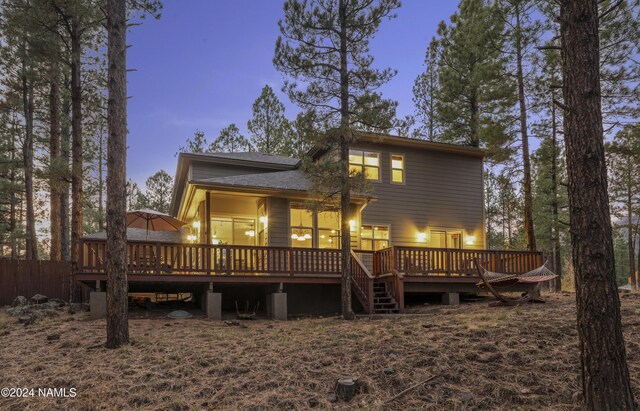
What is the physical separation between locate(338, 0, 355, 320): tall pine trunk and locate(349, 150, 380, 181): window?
5305 millimetres

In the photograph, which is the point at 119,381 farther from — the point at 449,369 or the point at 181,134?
the point at 181,134

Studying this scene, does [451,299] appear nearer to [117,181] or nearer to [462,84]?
[117,181]

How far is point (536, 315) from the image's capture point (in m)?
7.88

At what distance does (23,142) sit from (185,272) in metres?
15.7

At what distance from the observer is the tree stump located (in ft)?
16.7

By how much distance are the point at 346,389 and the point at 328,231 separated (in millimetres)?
10050

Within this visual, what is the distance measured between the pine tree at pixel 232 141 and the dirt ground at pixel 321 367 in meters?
20.9

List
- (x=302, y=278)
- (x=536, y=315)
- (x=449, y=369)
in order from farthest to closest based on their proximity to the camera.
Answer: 1. (x=302, y=278)
2. (x=536, y=315)
3. (x=449, y=369)

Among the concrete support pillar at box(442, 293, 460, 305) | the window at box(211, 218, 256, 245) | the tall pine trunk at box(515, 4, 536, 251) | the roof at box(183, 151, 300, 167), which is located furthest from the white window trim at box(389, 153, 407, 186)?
the window at box(211, 218, 256, 245)

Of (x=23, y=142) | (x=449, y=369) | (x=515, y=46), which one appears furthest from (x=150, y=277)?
(x=23, y=142)

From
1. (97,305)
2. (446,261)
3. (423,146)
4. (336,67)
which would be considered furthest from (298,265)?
(423,146)

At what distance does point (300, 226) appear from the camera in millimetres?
14414

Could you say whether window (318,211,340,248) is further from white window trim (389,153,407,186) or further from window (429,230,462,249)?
window (429,230,462,249)

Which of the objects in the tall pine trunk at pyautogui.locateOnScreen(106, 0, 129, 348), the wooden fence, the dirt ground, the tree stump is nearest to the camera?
the dirt ground
